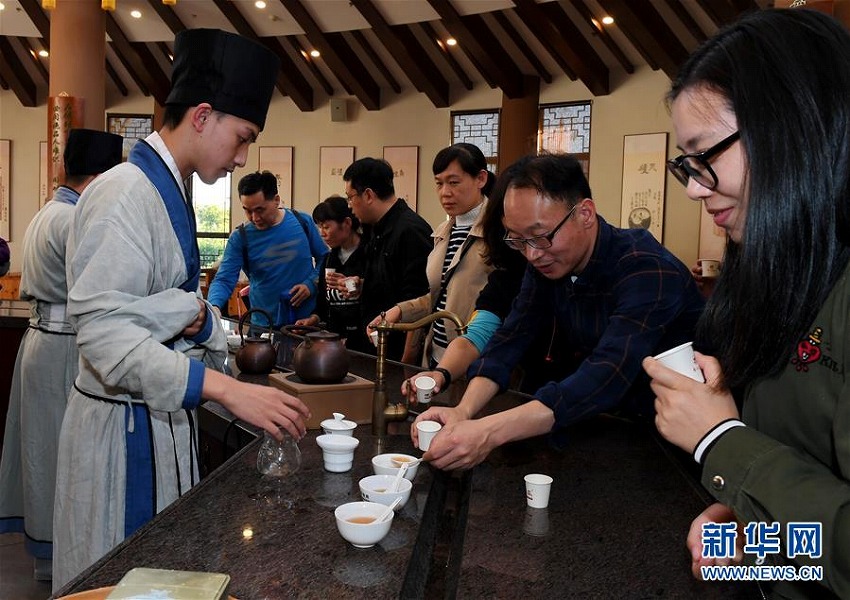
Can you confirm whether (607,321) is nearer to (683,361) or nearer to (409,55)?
(683,361)

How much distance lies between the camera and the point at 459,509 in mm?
1594

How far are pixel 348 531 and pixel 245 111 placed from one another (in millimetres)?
1149

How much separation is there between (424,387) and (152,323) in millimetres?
874

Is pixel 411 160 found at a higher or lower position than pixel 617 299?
higher

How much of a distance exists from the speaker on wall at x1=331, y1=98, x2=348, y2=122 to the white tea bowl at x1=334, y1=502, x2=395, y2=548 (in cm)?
1123

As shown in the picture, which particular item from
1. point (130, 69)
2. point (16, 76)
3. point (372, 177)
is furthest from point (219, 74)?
point (16, 76)

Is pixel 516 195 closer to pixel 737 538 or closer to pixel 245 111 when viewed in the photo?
pixel 245 111

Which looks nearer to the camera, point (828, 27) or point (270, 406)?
point (828, 27)

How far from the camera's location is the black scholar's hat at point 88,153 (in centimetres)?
328

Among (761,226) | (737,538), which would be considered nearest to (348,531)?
(737,538)

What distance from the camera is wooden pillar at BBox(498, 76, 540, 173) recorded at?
10.1 meters

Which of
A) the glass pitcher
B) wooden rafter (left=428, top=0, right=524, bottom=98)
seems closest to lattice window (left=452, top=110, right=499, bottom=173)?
wooden rafter (left=428, top=0, right=524, bottom=98)

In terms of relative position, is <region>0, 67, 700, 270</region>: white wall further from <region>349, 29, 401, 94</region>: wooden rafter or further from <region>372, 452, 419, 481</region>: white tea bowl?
<region>372, 452, 419, 481</region>: white tea bowl

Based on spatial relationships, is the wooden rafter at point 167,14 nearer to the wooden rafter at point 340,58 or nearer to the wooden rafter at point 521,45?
the wooden rafter at point 340,58
